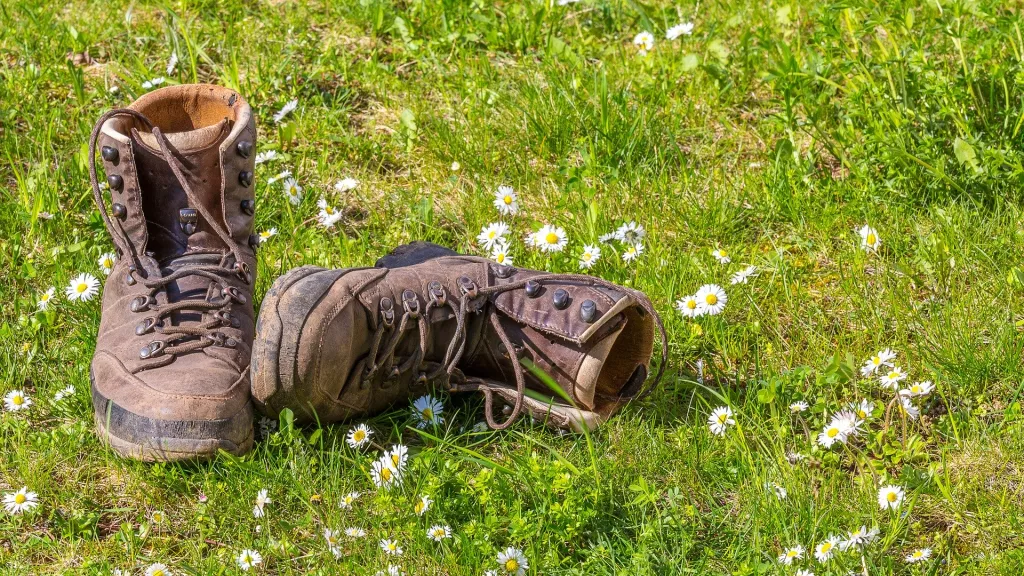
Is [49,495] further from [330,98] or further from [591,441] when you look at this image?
[330,98]

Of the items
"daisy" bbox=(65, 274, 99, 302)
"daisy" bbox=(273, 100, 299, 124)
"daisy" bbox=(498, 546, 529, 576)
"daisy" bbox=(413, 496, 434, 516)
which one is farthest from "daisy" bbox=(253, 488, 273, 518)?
"daisy" bbox=(273, 100, 299, 124)

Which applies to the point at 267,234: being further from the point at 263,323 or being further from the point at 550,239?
the point at 263,323

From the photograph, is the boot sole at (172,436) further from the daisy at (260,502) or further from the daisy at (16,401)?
the daisy at (16,401)

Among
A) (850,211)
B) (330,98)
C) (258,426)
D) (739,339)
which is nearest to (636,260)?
(739,339)

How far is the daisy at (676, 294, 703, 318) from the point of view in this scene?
2.88m

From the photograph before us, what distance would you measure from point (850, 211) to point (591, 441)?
133 centimetres

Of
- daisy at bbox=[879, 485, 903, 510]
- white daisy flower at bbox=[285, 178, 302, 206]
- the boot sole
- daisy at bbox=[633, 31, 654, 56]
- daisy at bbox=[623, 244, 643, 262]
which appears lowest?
daisy at bbox=[879, 485, 903, 510]

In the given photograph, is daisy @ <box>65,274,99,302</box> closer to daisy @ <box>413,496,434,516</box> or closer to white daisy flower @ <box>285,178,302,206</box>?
white daisy flower @ <box>285,178,302,206</box>

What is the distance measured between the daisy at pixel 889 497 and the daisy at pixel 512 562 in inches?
31.5

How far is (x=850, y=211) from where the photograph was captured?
3.29 metres

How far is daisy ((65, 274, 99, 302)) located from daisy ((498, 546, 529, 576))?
1.56 meters

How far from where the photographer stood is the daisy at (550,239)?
125 inches

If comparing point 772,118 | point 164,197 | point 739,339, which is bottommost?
point 739,339

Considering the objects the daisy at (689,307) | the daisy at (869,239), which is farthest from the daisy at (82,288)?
the daisy at (869,239)
